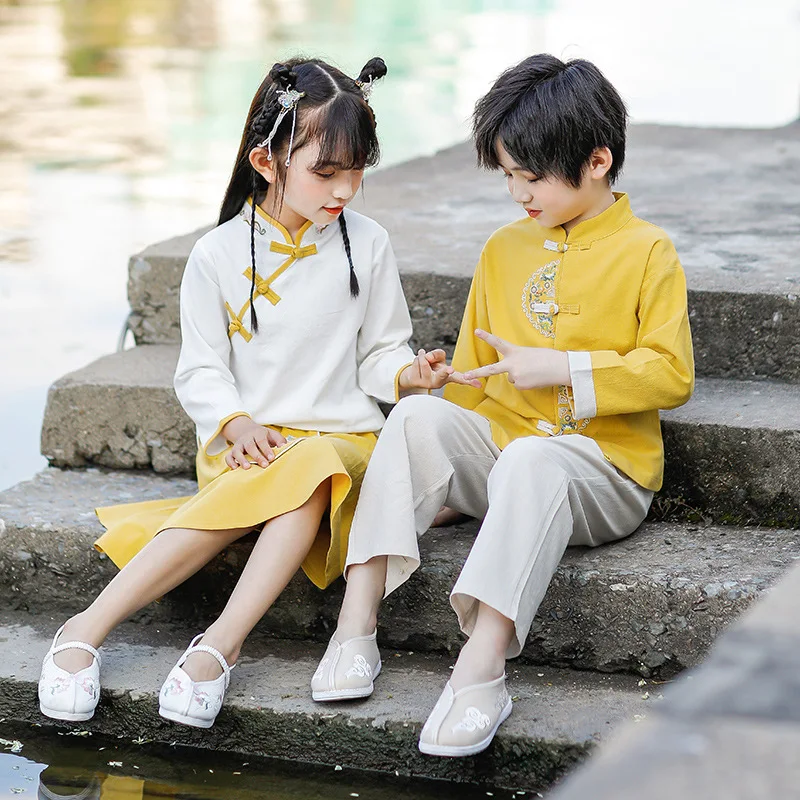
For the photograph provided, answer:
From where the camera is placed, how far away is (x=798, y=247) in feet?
9.12

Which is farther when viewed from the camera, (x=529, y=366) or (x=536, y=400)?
(x=536, y=400)

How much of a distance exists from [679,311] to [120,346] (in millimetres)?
1368

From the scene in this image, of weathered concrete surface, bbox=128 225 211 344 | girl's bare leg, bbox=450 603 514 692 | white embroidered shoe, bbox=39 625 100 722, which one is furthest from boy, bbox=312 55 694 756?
weathered concrete surface, bbox=128 225 211 344

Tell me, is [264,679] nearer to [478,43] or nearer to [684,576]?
[684,576]

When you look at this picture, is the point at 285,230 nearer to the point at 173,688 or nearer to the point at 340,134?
the point at 340,134

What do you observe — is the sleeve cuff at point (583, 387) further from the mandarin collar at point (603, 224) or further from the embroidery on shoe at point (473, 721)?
the embroidery on shoe at point (473, 721)

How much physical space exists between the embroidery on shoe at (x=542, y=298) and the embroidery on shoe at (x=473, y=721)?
2.20 feet

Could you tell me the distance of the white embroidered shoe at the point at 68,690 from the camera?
6.07 feet

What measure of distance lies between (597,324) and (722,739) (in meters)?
1.29

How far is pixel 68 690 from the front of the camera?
1.86 meters

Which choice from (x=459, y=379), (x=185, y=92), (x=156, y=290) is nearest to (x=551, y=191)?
(x=459, y=379)

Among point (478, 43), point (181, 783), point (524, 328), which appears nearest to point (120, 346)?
point (524, 328)

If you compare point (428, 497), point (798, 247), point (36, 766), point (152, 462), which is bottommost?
point (36, 766)

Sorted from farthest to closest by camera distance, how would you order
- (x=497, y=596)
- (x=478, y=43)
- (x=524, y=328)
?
(x=478, y=43)
(x=524, y=328)
(x=497, y=596)
